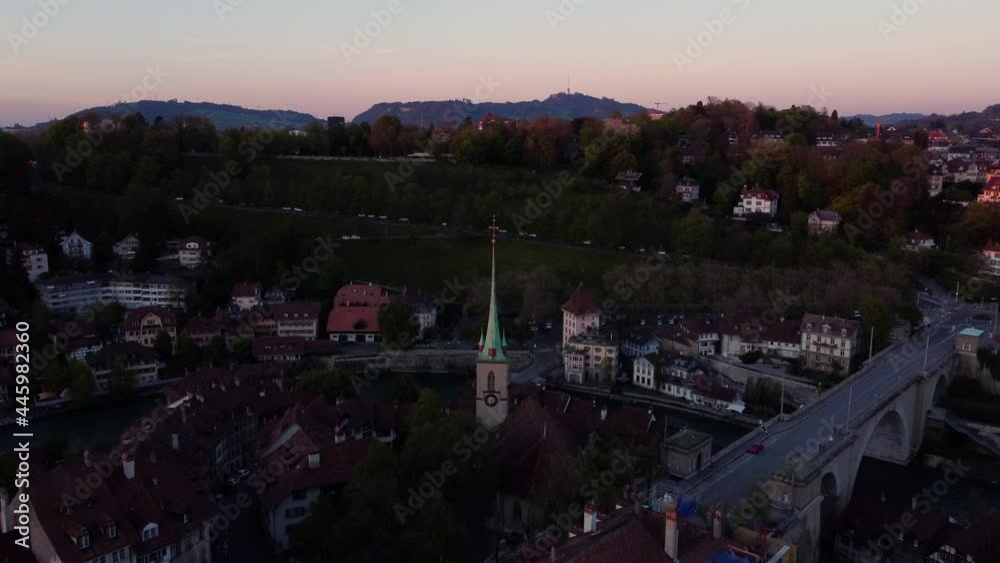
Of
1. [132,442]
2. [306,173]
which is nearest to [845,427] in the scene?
[132,442]

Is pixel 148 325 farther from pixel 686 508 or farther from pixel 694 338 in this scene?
pixel 686 508

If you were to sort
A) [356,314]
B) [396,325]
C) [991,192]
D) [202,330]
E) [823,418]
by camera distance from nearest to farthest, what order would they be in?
[823,418]
[202,330]
[396,325]
[356,314]
[991,192]

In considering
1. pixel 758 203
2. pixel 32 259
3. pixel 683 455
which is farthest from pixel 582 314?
pixel 32 259

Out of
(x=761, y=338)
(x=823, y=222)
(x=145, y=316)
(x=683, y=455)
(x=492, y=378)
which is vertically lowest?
(x=761, y=338)

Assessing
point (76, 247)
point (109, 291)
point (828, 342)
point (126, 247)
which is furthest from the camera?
point (126, 247)

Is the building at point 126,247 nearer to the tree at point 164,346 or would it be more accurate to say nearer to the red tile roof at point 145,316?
the red tile roof at point 145,316

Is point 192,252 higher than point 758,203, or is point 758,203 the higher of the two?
point 758,203

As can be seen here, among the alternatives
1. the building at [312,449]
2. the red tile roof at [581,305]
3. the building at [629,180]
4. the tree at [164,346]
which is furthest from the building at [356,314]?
the building at [629,180]
